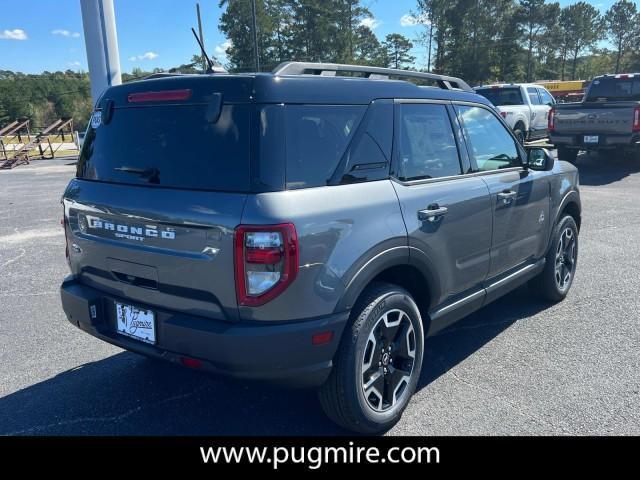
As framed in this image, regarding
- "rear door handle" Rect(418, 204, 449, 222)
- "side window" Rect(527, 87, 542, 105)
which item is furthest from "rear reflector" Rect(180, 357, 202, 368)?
"side window" Rect(527, 87, 542, 105)

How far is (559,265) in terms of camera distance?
4828mm

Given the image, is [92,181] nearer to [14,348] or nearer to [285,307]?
[285,307]

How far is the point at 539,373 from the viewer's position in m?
3.56

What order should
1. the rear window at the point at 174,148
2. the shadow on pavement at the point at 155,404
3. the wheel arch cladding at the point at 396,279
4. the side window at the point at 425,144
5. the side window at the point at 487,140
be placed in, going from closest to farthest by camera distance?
the rear window at the point at 174,148 → the wheel arch cladding at the point at 396,279 → the shadow on pavement at the point at 155,404 → the side window at the point at 425,144 → the side window at the point at 487,140

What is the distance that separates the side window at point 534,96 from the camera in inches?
658

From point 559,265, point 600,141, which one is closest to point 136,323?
point 559,265

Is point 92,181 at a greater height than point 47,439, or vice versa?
point 92,181

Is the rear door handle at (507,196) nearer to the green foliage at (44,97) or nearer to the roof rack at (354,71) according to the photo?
the roof rack at (354,71)

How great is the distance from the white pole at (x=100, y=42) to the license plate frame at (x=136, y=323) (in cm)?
1090

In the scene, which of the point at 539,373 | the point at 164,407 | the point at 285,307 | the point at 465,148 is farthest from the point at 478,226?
the point at 164,407

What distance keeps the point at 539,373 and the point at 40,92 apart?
8308 cm

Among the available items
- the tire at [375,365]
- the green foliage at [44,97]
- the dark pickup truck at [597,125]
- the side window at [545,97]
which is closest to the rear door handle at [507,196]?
the tire at [375,365]

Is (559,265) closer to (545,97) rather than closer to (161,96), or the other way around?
(161,96)

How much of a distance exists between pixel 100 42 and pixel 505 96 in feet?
38.0
